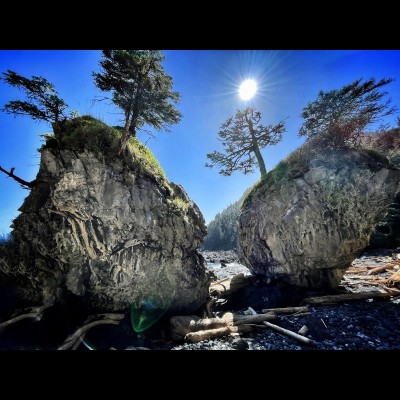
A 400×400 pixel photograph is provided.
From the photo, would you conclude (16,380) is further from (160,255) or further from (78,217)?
(160,255)

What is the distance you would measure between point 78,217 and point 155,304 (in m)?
5.97

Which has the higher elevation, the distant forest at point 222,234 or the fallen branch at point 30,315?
the distant forest at point 222,234

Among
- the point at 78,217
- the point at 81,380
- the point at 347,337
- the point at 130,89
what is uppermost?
the point at 130,89

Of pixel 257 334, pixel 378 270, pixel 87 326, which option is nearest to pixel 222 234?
pixel 378 270

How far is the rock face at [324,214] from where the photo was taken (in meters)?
12.2

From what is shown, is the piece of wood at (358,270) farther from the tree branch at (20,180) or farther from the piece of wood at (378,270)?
the tree branch at (20,180)

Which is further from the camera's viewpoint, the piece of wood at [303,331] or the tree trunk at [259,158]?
the tree trunk at [259,158]

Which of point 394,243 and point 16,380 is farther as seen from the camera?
point 394,243

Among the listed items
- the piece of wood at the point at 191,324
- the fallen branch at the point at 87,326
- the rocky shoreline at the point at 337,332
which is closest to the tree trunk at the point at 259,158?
the rocky shoreline at the point at 337,332

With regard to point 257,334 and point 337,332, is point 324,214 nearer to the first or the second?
point 337,332

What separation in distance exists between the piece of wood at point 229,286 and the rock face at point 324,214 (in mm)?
3127
